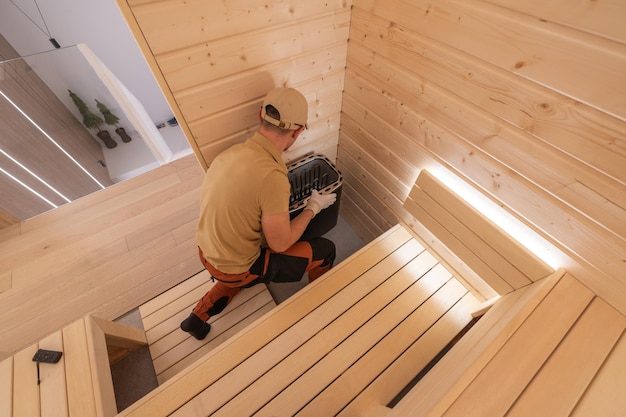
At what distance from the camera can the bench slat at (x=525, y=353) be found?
0.95 m

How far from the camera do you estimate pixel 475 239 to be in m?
1.46

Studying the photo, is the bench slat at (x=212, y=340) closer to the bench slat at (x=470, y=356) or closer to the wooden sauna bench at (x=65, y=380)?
the wooden sauna bench at (x=65, y=380)

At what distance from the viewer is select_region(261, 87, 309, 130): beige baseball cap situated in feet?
4.44

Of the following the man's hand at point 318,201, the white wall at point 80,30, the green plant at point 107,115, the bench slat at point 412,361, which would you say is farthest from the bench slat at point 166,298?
the white wall at point 80,30

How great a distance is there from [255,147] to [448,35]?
1.02m

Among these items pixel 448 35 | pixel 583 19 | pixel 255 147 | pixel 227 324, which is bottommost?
pixel 583 19

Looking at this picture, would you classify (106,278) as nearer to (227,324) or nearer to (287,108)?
(227,324)

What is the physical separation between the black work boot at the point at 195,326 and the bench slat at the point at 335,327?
2.27 ft

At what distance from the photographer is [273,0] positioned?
4.19 feet

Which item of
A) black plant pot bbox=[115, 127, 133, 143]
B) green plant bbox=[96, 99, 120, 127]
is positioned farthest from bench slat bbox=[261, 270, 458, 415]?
black plant pot bbox=[115, 127, 133, 143]

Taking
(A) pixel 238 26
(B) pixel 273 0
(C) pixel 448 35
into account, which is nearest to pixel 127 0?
(A) pixel 238 26

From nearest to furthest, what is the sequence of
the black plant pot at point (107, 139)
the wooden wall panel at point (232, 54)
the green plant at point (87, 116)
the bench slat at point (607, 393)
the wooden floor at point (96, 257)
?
the bench slat at point (607, 393) → the wooden wall panel at point (232, 54) → the wooden floor at point (96, 257) → the green plant at point (87, 116) → the black plant pot at point (107, 139)

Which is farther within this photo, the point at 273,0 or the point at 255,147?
the point at 255,147

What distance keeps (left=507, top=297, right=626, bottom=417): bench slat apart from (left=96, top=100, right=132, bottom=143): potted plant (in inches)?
173
